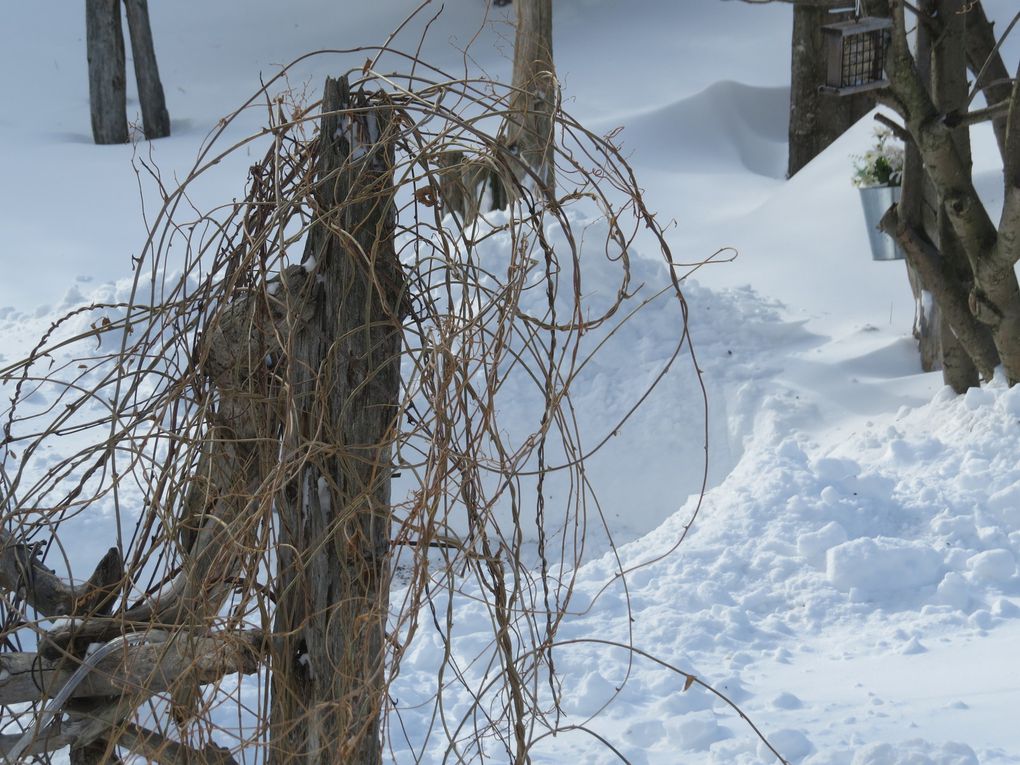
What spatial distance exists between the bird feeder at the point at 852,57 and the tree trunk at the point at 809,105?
5.61 m

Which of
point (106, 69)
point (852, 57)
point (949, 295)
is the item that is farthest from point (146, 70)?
point (949, 295)

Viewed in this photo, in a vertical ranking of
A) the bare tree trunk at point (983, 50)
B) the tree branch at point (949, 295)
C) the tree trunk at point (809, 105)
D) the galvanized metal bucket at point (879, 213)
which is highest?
the tree trunk at point (809, 105)

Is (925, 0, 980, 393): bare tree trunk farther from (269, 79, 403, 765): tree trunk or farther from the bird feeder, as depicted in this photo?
(269, 79, 403, 765): tree trunk

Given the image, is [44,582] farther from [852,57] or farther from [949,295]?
[852,57]

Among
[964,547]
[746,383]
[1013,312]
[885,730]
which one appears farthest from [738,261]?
[885,730]

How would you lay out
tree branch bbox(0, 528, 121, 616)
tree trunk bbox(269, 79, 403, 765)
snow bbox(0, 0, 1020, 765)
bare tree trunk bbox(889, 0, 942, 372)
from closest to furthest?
tree trunk bbox(269, 79, 403, 765) < tree branch bbox(0, 528, 121, 616) < snow bbox(0, 0, 1020, 765) < bare tree trunk bbox(889, 0, 942, 372)

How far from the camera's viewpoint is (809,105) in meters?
11.9

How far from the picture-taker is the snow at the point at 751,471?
11.3 feet

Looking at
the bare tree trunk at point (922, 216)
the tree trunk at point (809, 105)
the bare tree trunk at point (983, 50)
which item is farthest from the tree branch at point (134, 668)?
the tree trunk at point (809, 105)

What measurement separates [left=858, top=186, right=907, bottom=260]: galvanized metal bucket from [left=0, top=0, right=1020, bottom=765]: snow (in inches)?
18.9

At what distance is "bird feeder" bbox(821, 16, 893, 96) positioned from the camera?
5973 mm

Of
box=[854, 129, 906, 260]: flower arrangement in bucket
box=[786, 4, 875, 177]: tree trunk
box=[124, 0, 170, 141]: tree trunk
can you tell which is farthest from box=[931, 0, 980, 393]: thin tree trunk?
box=[124, 0, 170, 141]: tree trunk

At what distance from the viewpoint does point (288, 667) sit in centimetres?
212

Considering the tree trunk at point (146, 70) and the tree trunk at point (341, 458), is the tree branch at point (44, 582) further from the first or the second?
the tree trunk at point (146, 70)
